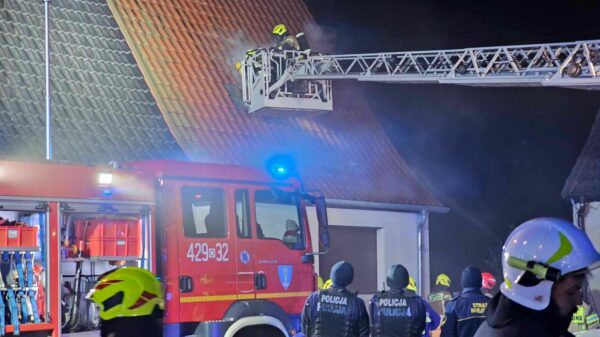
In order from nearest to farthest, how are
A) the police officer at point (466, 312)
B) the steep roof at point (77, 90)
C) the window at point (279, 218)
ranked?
the police officer at point (466, 312)
the window at point (279, 218)
the steep roof at point (77, 90)

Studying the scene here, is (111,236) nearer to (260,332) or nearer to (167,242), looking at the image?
(167,242)

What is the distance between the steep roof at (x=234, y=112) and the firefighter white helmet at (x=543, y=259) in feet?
37.3

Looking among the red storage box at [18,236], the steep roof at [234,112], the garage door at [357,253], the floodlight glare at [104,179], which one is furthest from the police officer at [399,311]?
the garage door at [357,253]

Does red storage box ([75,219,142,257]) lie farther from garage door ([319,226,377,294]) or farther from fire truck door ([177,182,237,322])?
garage door ([319,226,377,294])

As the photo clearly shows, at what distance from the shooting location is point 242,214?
9.02m

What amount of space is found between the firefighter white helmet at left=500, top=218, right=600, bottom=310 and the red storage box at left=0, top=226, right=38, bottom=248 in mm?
5549

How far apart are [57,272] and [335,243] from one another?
8.49 m

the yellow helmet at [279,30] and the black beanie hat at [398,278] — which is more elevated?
the yellow helmet at [279,30]

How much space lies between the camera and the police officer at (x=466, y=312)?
7.29 m

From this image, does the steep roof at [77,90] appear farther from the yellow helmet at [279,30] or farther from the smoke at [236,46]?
the yellow helmet at [279,30]

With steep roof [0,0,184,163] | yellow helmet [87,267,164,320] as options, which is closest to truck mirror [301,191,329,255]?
steep roof [0,0,184,163]

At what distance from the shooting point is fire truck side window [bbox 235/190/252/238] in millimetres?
8961

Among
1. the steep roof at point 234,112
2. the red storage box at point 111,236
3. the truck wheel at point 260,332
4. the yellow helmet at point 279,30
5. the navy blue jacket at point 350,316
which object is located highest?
the yellow helmet at point 279,30

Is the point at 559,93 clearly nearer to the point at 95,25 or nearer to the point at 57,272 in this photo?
the point at 95,25
